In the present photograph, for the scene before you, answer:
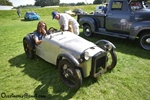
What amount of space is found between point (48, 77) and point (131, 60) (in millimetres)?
2735

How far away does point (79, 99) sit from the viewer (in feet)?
10.0

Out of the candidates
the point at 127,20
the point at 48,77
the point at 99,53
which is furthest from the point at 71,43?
the point at 127,20

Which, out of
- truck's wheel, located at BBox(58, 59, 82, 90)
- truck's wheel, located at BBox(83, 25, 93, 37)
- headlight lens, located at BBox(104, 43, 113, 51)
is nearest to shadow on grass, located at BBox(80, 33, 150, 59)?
truck's wheel, located at BBox(83, 25, 93, 37)

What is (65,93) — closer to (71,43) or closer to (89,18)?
(71,43)

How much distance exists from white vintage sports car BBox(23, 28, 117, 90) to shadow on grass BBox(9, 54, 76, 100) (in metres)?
0.23

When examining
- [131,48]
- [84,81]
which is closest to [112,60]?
[84,81]

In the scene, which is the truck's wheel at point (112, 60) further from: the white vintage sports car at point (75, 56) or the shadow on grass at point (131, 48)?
the shadow on grass at point (131, 48)

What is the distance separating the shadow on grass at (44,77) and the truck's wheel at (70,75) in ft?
0.50

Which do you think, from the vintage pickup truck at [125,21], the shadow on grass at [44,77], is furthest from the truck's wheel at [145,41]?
the shadow on grass at [44,77]

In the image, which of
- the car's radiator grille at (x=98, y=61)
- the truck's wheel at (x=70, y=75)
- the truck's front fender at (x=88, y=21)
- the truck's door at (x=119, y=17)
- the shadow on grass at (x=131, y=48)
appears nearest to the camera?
the truck's wheel at (x=70, y=75)

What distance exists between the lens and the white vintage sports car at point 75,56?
10.1 feet

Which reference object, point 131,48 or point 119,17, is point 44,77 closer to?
point 131,48

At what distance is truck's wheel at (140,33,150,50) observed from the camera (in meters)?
5.41

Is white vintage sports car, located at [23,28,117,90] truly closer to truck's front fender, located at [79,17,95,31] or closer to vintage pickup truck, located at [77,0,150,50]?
vintage pickup truck, located at [77,0,150,50]
